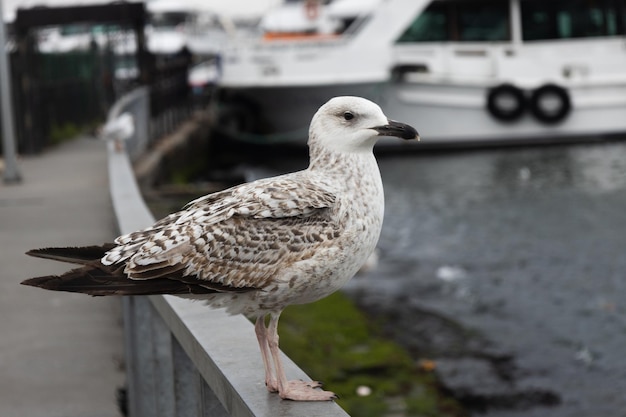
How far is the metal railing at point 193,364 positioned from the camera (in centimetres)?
306

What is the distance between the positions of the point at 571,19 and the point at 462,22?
2.67m

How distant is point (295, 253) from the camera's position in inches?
132

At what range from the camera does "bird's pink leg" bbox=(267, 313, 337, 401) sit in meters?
3.17

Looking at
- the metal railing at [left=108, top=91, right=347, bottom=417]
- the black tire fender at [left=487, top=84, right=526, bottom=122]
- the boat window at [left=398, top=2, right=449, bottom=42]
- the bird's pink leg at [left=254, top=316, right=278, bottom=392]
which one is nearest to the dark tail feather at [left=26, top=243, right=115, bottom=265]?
the metal railing at [left=108, top=91, right=347, bottom=417]

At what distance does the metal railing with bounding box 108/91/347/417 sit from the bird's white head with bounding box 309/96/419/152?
73 cm

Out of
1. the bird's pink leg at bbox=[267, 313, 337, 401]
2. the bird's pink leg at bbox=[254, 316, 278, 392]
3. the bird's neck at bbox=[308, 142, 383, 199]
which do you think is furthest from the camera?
the bird's neck at bbox=[308, 142, 383, 199]

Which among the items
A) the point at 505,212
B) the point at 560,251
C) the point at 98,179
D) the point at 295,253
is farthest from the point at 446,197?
the point at 295,253

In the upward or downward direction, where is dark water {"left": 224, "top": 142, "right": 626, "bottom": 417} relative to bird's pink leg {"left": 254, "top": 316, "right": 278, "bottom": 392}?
downward

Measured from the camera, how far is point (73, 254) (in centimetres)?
341

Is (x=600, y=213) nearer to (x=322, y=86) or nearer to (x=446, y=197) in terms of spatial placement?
(x=446, y=197)

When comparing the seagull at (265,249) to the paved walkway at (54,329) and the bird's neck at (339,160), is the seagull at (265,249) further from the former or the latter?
the paved walkway at (54,329)

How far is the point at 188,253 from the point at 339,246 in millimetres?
471

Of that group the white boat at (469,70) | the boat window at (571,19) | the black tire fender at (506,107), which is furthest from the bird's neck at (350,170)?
the boat window at (571,19)

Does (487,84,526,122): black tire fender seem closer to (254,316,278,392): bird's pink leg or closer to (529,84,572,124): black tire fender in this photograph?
(529,84,572,124): black tire fender
